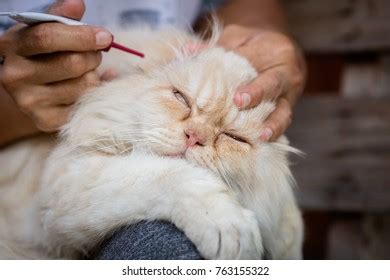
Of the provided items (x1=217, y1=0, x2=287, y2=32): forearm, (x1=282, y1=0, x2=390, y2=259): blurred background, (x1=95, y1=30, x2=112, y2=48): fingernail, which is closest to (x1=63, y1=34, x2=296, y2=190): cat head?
(x1=95, y1=30, x2=112, y2=48): fingernail

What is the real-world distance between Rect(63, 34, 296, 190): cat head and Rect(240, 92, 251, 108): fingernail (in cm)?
2

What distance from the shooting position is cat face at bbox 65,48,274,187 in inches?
34.1

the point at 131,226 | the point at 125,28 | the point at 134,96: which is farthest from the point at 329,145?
the point at 131,226

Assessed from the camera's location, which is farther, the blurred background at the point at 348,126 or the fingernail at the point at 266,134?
the blurred background at the point at 348,126

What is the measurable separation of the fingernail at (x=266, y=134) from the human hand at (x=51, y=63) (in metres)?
0.29

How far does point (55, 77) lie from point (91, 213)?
0.83ft

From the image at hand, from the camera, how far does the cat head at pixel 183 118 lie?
87cm

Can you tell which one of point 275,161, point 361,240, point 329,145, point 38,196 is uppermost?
point 275,161

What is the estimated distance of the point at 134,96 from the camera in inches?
37.4

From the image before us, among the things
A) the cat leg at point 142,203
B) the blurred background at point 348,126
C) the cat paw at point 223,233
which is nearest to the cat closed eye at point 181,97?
the cat leg at point 142,203

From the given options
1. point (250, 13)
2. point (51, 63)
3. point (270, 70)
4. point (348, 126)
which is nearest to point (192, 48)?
point (270, 70)

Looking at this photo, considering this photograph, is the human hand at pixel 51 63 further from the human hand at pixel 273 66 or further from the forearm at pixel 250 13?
the forearm at pixel 250 13

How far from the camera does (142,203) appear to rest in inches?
31.9
